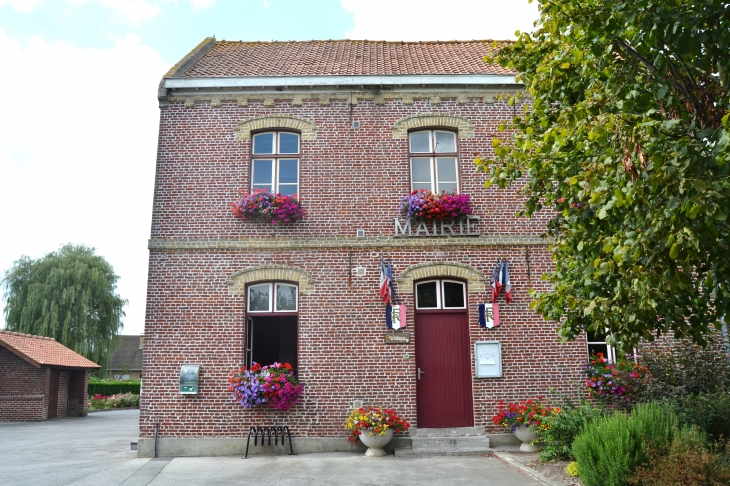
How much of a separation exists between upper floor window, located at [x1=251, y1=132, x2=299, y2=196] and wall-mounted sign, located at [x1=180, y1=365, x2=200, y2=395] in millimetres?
3782

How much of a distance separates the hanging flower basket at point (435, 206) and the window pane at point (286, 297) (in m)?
2.75

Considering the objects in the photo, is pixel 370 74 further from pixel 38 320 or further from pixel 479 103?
pixel 38 320

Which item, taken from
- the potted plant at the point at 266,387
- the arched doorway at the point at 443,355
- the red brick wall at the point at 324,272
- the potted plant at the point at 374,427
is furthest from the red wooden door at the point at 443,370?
the potted plant at the point at 266,387

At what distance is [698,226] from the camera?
5.02 metres

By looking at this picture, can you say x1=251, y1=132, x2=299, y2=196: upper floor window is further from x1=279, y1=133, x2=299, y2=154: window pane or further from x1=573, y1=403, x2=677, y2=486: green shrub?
x1=573, y1=403, x2=677, y2=486: green shrub

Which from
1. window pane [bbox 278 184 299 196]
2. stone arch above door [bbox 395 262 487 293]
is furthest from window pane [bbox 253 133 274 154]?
stone arch above door [bbox 395 262 487 293]

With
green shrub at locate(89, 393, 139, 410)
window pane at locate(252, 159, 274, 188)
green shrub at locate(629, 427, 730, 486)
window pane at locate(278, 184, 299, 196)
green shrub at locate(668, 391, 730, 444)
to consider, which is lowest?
green shrub at locate(89, 393, 139, 410)

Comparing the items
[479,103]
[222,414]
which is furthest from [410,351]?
[479,103]

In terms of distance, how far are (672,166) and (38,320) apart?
32.1m

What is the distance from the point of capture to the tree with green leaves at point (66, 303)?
30.8 metres

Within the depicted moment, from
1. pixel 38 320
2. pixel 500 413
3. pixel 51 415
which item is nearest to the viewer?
pixel 500 413

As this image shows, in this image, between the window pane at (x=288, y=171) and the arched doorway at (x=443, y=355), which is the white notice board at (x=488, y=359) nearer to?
the arched doorway at (x=443, y=355)

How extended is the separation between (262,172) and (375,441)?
5839mm

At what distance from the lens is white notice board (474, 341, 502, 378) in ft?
38.6
